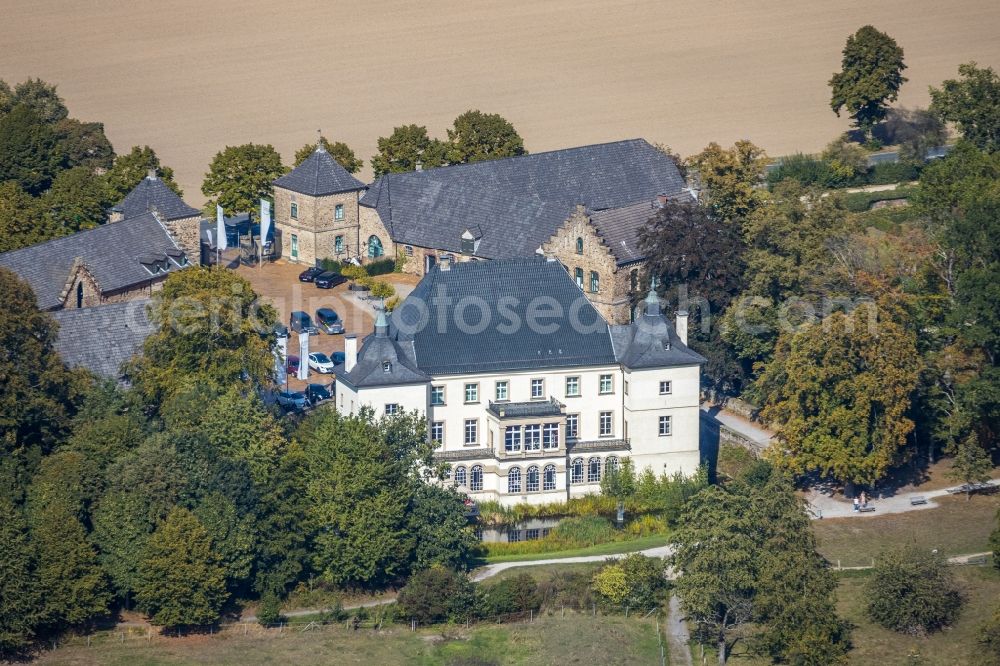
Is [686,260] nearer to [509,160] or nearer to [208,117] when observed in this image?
[509,160]

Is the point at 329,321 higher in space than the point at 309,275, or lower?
lower

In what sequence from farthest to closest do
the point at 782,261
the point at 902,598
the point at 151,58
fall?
the point at 151,58, the point at 782,261, the point at 902,598

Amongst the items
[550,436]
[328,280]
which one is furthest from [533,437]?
[328,280]

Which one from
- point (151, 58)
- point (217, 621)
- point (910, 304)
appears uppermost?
point (151, 58)

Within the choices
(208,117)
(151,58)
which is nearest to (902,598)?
(208,117)

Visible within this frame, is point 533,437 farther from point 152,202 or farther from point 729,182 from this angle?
point 152,202

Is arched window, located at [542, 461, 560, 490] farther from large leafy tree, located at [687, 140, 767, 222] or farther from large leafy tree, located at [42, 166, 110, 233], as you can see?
large leafy tree, located at [42, 166, 110, 233]
